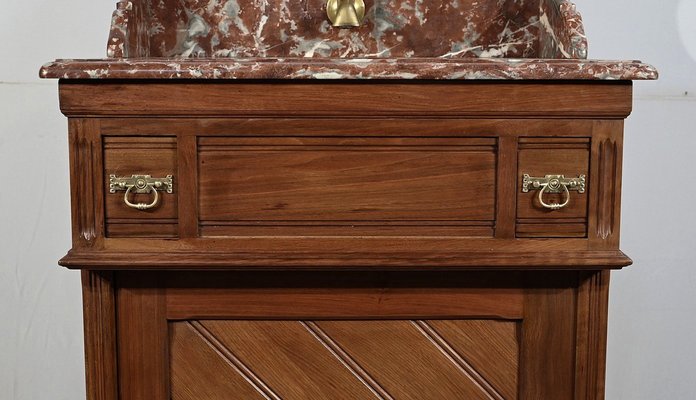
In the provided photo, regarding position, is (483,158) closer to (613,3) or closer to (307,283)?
(307,283)

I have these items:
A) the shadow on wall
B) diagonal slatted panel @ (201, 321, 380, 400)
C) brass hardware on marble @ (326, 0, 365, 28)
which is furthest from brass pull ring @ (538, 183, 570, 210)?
the shadow on wall

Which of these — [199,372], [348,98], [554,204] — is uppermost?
[348,98]

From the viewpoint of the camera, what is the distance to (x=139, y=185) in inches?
47.3

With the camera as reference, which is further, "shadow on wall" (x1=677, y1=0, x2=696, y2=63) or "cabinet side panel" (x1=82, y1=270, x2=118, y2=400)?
"shadow on wall" (x1=677, y1=0, x2=696, y2=63)

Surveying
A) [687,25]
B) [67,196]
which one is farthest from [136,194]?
[687,25]

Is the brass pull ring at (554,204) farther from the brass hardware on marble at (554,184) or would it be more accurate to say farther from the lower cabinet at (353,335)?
the lower cabinet at (353,335)

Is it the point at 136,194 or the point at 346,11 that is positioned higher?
the point at 346,11

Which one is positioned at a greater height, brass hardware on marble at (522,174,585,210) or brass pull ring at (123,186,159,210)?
brass hardware on marble at (522,174,585,210)

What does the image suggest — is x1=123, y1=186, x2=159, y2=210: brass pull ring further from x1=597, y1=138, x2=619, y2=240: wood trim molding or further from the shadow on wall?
the shadow on wall

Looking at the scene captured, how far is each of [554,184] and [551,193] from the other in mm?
21

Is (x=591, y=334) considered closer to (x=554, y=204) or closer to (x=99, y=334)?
(x=554, y=204)

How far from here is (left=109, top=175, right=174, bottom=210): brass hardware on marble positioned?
1197 mm

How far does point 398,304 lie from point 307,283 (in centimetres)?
14

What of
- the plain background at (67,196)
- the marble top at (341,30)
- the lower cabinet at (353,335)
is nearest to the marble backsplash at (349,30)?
the marble top at (341,30)
